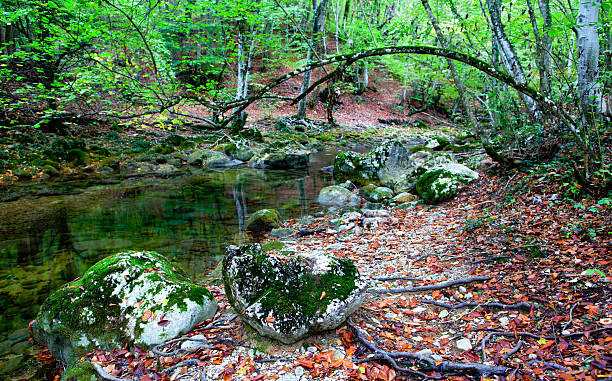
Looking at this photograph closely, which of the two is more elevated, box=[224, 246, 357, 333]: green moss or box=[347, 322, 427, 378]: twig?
box=[224, 246, 357, 333]: green moss

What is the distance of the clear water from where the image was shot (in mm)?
5578

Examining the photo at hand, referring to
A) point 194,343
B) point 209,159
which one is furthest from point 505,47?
point 209,159

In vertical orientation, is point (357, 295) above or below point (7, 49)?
below

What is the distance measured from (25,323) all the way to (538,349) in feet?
19.4

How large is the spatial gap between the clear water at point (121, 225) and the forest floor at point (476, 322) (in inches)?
93.6

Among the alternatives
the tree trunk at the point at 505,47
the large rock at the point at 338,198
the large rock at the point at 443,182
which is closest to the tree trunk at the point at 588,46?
the tree trunk at the point at 505,47

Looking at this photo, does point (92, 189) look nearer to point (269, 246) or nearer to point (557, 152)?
point (269, 246)

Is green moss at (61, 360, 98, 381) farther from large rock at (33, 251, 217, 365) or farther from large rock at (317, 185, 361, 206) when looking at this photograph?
large rock at (317, 185, 361, 206)

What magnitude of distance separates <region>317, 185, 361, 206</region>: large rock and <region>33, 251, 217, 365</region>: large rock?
20.5ft

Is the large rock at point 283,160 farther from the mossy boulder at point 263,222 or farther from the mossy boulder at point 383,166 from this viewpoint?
the mossy boulder at point 263,222

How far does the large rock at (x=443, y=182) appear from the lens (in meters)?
8.02

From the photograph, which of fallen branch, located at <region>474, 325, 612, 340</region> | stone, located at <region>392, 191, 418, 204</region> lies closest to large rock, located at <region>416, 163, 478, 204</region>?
stone, located at <region>392, 191, 418, 204</region>

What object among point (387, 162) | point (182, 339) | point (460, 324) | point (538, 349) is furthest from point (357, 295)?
point (387, 162)

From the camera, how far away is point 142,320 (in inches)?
140
